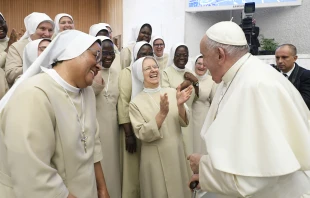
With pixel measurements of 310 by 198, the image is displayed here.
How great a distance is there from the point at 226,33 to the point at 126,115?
75.7 inches

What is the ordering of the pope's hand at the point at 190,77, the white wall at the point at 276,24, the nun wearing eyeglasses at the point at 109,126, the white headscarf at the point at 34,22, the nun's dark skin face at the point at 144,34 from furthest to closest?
the white wall at the point at 276,24 → the nun's dark skin face at the point at 144,34 → the pope's hand at the point at 190,77 → the white headscarf at the point at 34,22 → the nun wearing eyeglasses at the point at 109,126

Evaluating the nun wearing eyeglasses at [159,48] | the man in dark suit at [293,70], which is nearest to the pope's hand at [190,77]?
the nun wearing eyeglasses at [159,48]

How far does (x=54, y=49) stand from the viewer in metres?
1.88

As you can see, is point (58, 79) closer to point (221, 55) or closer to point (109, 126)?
point (221, 55)

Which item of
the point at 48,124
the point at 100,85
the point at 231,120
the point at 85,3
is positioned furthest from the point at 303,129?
the point at 85,3

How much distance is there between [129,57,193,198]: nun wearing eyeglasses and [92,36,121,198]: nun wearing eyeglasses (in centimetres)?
38

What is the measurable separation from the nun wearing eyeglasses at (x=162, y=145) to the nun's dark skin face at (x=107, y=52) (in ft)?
2.00

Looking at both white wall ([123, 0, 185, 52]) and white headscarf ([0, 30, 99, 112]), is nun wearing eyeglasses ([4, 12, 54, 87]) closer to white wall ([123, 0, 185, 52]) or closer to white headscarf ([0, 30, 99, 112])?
white headscarf ([0, 30, 99, 112])

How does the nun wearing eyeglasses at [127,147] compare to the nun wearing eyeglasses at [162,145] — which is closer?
the nun wearing eyeglasses at [162,145]

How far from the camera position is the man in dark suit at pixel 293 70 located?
161 inches

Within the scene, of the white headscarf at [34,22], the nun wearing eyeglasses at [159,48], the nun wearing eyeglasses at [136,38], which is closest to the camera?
the white headscarf at [34,22]

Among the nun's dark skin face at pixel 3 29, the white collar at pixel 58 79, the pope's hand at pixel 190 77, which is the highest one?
the nun's dark skin face at pixel 3 29

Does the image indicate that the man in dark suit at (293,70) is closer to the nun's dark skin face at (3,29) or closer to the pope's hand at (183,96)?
the pope's hand at (183,96)

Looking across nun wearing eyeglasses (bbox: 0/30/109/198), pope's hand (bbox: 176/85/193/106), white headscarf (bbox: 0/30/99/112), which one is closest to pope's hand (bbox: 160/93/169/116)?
pope's hand (bbox: 176/85/193/106)
